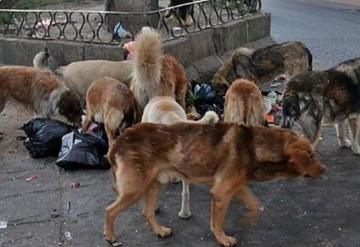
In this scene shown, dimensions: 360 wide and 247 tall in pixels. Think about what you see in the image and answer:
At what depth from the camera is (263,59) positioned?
328 inches

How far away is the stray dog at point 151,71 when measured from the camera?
595 cm

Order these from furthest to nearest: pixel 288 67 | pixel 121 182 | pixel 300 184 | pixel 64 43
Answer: pixel 64 43
pixel 288 67
pixel 300 184
pixel 121 182

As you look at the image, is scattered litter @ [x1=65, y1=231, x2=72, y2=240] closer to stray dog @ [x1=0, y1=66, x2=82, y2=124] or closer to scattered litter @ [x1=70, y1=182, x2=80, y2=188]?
scattered litter @ [x1=70, y1=182, x2=80, y2=188]

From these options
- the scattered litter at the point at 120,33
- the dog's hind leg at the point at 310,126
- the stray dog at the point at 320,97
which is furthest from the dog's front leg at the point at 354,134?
the scattered litter at the point at 120,33

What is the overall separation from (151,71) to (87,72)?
1.80m

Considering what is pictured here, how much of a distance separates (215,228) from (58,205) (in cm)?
165

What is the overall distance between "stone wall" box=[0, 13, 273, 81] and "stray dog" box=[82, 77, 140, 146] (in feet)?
6.33

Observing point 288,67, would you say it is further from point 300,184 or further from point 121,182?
point 121,182

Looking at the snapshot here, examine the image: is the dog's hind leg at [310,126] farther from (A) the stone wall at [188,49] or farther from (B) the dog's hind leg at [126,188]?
(A) the stone wall at [188,49]

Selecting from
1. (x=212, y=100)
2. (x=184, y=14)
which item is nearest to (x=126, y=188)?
(x=212, y=100)

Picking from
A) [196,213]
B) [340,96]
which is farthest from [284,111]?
[196,213]

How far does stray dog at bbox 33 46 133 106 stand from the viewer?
7.43 meters

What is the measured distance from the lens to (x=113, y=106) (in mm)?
6273

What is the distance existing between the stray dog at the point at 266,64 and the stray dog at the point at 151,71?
1699 mm
